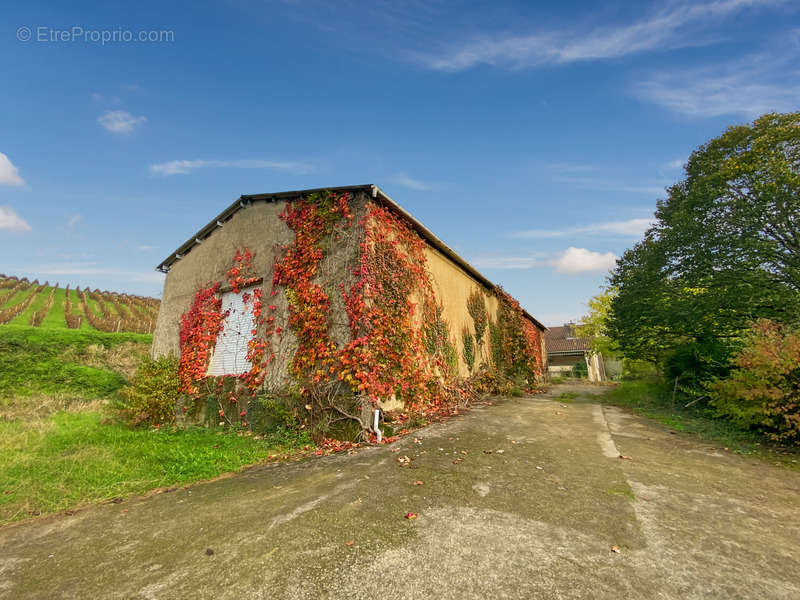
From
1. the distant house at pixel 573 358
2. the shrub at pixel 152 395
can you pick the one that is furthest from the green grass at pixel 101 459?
the distant house at pixel 573 358

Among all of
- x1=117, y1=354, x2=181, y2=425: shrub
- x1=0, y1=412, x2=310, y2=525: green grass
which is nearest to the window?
x1=117, y1=354, x2=181, y2=425: shrub

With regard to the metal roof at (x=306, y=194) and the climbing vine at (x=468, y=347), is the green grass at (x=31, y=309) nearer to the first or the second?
the metal roof at (x=306, y=194)

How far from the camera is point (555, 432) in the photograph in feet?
18.5

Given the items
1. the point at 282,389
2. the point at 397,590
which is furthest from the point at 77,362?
the point at 397,590

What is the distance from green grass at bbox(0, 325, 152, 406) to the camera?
886 cm

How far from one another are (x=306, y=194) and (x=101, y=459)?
217 inches

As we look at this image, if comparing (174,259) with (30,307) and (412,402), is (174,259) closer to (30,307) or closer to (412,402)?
(412,402)

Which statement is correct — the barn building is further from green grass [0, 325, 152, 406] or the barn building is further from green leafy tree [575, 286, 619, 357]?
green leafy tree [575, 286, 619, 357]

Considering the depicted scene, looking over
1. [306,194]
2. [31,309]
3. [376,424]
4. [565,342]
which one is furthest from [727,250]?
[31,309]

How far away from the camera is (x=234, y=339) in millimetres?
7469

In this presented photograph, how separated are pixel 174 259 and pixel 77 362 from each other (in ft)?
15.4

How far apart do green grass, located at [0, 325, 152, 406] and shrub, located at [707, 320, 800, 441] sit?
50.6 feet

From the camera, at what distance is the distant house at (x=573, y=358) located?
27752mm

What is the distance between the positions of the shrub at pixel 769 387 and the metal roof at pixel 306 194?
597cm
